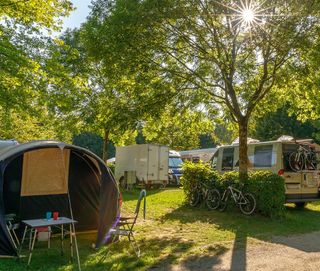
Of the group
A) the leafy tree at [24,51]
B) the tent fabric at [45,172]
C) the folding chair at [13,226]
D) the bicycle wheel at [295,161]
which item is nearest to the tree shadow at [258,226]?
the bicycle wheel at [295,161]

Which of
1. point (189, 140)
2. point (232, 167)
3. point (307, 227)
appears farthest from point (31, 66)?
point (189, 140)

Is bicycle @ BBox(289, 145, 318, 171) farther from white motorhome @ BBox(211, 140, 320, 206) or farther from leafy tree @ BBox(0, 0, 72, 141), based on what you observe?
leafy tree @ BBox(0, 0, 72, 141)

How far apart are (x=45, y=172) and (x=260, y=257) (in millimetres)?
4559

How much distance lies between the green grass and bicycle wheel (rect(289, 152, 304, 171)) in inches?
50.7

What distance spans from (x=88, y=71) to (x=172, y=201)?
8.36m

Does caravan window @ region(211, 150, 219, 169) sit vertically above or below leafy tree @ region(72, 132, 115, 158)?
below

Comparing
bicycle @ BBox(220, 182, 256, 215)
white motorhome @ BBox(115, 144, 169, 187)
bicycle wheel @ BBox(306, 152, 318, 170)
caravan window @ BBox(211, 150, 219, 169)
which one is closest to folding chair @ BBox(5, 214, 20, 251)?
bicycle @ BBox(220, 182, 256, 215)

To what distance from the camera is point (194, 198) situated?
38.6 feet

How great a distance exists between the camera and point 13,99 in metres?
11.2

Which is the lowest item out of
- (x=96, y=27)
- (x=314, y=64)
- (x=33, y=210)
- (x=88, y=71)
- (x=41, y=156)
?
(x=33, y=210)

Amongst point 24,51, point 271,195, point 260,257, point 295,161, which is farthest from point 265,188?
point 24,51

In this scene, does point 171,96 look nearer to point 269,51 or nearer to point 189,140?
point 269,51

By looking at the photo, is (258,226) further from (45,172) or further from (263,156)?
(45,172)

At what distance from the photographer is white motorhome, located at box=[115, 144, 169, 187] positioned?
744 inches
